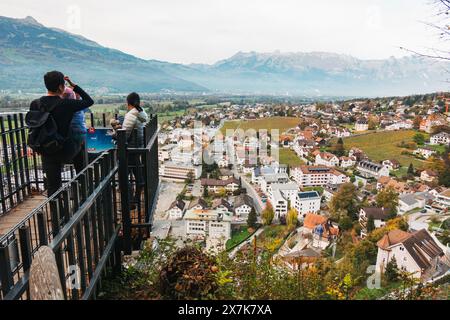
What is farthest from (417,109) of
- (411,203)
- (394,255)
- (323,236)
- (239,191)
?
(394,255)

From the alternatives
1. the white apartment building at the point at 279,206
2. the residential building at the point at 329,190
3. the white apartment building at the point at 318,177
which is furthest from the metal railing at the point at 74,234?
the white apartment building at the point at 318,177

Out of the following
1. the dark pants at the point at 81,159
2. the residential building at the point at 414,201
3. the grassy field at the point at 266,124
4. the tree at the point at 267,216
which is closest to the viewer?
the dark pants at the point at 81,159

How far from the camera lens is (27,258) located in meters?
1.43

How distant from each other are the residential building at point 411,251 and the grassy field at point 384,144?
22.4m

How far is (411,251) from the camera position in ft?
51.5

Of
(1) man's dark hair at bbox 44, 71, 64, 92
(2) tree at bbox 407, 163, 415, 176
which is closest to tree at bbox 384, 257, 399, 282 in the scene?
(1) man's dark hair at bbox 44, 71, 64, 92

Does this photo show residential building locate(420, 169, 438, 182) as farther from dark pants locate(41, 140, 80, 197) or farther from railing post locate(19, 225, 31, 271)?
railing post locate(19, 225, 31, 271)

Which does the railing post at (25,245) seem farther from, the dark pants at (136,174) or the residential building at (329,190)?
the residential building at (329,190)

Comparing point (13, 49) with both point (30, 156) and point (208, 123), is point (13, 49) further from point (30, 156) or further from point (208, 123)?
point (30, 156)

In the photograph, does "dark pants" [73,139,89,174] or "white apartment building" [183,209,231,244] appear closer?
"dark pants" [73,139,89,174]

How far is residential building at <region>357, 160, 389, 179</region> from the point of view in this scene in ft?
120

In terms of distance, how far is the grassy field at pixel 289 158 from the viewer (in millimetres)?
42553

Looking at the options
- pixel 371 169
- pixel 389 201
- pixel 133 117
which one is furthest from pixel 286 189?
pixel 133 117

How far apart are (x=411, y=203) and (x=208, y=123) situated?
30292 millimetres
